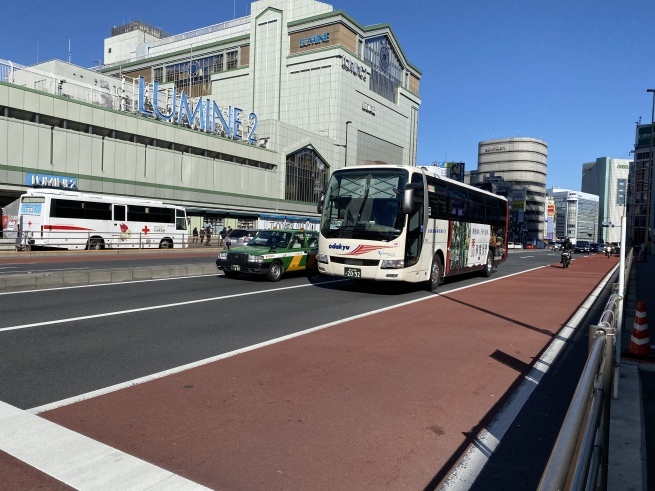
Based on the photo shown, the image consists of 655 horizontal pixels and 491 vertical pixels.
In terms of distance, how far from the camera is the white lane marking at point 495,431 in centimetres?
356

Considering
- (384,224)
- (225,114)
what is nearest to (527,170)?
(225,114)

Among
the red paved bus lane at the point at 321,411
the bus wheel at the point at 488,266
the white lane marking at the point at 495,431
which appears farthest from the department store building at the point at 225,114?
the white lane marking at the point at 495,431

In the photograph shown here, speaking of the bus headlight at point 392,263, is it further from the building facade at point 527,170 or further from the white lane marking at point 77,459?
the building facade at point 527,170

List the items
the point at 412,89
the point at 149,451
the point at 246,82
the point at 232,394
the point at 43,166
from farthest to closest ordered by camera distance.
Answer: the point at 412,89 → the point at 246,82 → the point at 43,166 → the point at 232,394 → the point at 149,451

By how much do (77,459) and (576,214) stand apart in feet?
651

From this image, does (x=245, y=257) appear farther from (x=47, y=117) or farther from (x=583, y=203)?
(x=583, y=203)

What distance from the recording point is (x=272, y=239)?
17.1 meters

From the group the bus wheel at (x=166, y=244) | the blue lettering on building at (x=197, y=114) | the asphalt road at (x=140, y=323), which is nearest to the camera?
the asphalt road at (x=140, y=323)

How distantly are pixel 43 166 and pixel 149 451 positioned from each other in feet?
135

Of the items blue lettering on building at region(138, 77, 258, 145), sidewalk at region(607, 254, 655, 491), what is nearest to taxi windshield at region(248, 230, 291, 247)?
sidewalk at region(607, 254, 655, 491)

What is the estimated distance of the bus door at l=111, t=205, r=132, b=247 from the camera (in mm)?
30859

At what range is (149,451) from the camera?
3.82 metres

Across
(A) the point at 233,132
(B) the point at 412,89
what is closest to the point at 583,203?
(B) the point at 412,89

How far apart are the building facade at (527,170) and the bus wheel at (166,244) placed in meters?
131
